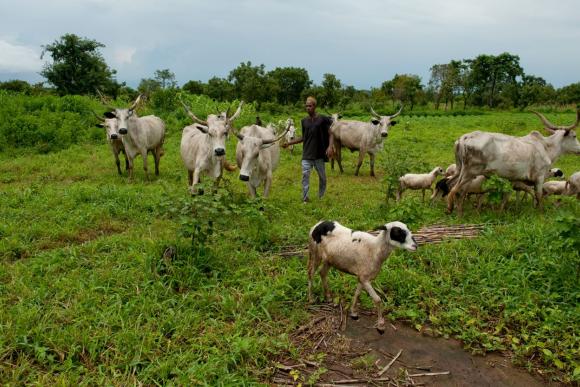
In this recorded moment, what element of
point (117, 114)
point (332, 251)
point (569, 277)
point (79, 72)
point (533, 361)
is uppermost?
point (79, 72)

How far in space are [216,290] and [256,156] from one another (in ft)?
10.6

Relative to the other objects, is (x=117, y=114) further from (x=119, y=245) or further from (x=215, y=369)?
(x=215, y=369)

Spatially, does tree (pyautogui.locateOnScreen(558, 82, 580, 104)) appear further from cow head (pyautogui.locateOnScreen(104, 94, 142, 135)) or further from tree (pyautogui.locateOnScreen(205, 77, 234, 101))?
cow head (pyautogui.locateOnScreen(104, 94, 142, 135))

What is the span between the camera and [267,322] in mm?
3883

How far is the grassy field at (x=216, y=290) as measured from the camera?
3.31m

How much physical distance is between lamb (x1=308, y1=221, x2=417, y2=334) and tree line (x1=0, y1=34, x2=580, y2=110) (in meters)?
29.9

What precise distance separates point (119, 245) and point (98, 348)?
2126 millimetres

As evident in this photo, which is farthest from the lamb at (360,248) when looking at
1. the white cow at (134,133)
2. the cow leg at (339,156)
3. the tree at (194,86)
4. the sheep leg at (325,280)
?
the tree at (194,86)

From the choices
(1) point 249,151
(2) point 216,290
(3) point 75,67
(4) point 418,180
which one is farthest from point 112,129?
(3) point 75,67

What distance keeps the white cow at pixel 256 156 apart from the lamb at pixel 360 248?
2.95m

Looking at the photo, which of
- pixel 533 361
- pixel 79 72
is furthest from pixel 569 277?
pixel 79 72

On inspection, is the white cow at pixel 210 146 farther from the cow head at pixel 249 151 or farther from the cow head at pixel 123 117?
the cow head at pixel 123 117

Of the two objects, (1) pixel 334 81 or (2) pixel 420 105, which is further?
(2) pixel 420 105

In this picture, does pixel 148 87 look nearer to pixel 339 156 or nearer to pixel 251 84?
pixel 339 156
